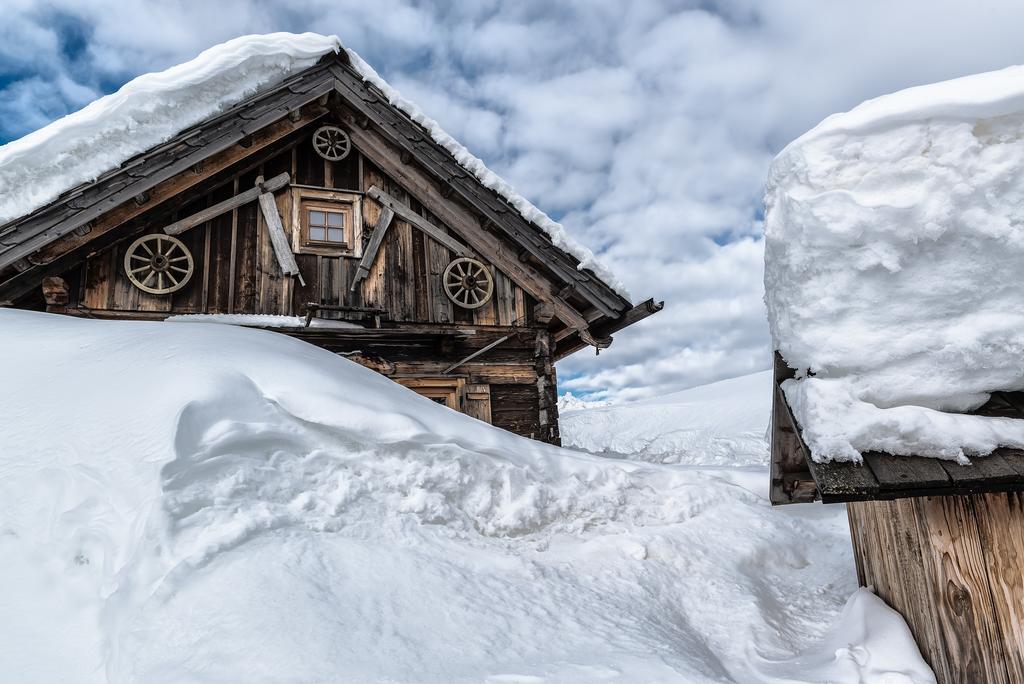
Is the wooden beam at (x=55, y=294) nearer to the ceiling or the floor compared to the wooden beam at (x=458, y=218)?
nearer to the floor

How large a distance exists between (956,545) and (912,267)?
1.03 metres

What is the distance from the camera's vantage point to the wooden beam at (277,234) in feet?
23.1

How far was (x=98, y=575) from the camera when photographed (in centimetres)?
183

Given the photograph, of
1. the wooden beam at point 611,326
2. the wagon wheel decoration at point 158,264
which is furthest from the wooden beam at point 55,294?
the wooden beam at point 611,326

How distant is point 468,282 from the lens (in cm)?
785

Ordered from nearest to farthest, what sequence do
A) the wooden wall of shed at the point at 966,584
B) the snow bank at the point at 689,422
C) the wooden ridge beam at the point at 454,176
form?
the wooden wall of shed at the point at 966,584 < the wooden ridge beam at the point at 454,176 < the snow bank at the point at 689,422

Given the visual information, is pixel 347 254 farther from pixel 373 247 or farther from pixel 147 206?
pixel 147 206

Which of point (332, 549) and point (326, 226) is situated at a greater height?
point (326, 226)

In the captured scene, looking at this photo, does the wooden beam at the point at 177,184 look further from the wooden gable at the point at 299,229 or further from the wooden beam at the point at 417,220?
the wooden beam at the point at 417,220

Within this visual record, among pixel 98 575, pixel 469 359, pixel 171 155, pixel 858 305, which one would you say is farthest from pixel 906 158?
pixel 171 155

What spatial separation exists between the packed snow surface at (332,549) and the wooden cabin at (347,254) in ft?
9.66

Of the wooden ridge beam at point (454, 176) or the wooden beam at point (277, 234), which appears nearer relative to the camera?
the wooden beam at point (277, 234)

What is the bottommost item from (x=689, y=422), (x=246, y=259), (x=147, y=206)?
(x=689, y=422)

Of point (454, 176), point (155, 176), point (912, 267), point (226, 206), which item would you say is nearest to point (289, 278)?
point (226, 206)
